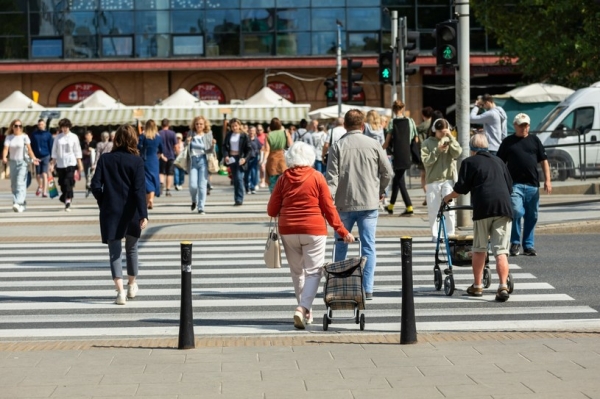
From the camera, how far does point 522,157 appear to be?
15609 mm

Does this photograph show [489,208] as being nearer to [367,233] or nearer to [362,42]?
[367,233]

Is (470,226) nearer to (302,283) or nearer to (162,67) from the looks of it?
(302,283)

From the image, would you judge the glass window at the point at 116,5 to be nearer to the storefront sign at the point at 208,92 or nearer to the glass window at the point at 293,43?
the storefront sign at the point at 208,92

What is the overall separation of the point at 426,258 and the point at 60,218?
9.70 meters

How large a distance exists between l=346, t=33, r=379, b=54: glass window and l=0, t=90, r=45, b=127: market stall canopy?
14.0 m

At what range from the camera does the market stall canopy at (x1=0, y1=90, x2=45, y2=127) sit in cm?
4775

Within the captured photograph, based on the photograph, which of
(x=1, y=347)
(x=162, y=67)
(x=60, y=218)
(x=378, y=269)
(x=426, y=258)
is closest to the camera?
(x=1, y=347)

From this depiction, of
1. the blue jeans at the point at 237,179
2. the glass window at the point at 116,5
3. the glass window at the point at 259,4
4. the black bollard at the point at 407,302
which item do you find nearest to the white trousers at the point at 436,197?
the black bollard at the point at 407,302

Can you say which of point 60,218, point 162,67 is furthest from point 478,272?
point 162,67

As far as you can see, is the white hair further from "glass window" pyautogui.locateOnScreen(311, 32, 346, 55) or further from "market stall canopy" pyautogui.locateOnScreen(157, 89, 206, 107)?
"glass window" pyautogui.locateOnScreen(311, 32, 346, 55)

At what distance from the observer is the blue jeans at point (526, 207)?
15.6 meters

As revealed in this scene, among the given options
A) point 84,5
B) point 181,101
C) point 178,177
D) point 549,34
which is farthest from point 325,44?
point 178,177

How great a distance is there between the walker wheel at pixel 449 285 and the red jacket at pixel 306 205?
208 cm

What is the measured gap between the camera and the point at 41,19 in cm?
5531
